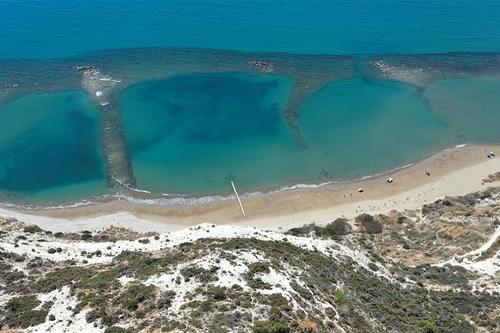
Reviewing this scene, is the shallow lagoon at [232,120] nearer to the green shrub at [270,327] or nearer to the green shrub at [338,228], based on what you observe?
the green shrub at [338,228]

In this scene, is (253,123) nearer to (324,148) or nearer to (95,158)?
(324,148)

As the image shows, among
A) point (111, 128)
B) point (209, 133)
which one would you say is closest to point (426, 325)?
point (209, 133)

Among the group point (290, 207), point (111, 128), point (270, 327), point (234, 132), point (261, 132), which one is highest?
A: point (111, 128)

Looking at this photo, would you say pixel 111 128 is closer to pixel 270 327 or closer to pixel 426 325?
pixel 270 327

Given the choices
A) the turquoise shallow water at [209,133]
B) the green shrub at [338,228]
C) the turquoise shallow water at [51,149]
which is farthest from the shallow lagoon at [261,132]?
the green shrub at [338,228]

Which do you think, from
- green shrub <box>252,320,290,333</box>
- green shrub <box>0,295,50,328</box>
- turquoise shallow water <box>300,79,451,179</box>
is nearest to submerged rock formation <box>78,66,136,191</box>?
turquoise shallow water <box>300,79,451,179</box>

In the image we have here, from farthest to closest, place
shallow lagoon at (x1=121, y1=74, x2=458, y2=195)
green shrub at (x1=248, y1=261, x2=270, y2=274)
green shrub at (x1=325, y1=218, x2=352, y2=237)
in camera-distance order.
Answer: shallow lagoon at (x1=121, y1=74, x2=458, y2=195) < green shrub at (x1=325, y1=218, x2=352, y2=237) < green shrub at (x1=248, y1=261, x2=270, y2=274)

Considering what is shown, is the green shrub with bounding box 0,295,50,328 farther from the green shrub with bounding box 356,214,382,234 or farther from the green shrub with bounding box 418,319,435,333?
the green shrub with bounding box 356,214,382,234
